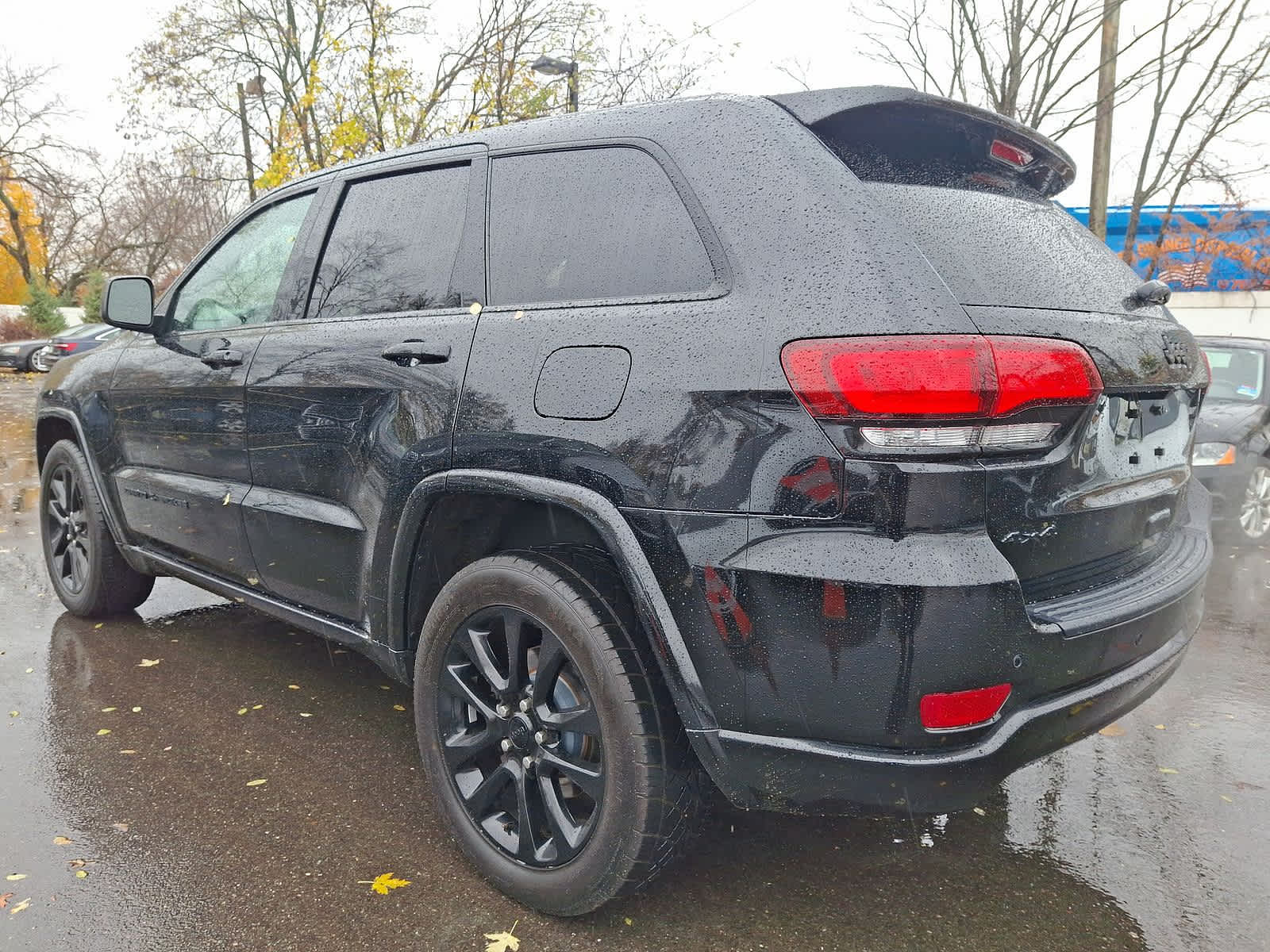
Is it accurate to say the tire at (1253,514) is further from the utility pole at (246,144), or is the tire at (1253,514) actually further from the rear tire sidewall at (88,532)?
the utility pole at (246,144)

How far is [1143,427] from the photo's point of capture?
2244mm

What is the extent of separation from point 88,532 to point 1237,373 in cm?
759

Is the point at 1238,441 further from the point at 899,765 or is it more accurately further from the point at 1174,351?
the point at 899,765

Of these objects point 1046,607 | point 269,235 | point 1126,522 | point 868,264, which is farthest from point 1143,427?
point 269,235

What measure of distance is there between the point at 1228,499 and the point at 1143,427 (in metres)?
5.51

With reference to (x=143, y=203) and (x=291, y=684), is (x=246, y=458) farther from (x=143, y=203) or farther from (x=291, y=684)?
(x=143, y=203)

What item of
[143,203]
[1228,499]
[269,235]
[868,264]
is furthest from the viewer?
[143,203]

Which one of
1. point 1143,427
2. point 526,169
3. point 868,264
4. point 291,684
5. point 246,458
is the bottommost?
point 291,684

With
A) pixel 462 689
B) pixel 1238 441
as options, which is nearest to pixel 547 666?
pixel 462 689

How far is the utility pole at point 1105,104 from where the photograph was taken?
11516 millimetres

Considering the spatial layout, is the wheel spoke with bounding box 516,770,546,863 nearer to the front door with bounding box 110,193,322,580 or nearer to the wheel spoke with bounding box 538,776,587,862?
the wheel spoke with bounding box 538,776,587,862

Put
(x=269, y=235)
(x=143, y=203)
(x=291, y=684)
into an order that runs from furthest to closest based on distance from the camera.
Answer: (x=143, y=203), (x=291, y=684), (x=269, y=235)

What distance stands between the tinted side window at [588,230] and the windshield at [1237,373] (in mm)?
6322

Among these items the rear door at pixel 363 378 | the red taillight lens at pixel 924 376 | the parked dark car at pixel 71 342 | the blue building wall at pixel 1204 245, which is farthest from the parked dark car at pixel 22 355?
the red taillight lens at pixel 924 376
